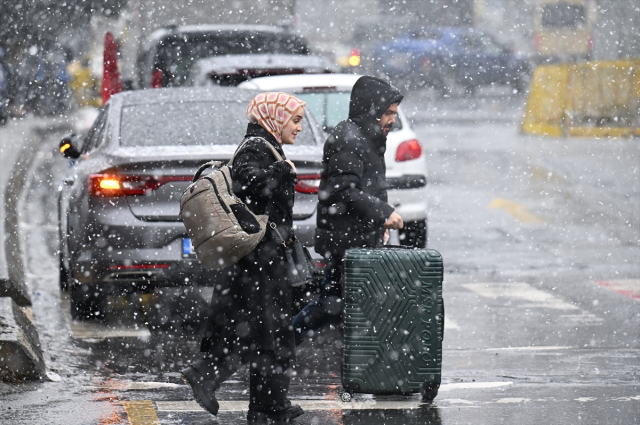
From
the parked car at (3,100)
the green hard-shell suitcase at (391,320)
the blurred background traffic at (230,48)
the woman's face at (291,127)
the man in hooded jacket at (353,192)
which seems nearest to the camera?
the woman's face at (291,127)

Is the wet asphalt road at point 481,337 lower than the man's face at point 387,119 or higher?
lower

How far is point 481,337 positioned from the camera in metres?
7.92

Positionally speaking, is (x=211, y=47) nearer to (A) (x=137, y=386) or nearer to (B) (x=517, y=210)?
(B) (x=517, y=210)

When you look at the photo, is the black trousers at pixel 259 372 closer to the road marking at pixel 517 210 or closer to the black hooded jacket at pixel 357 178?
the black hooded jacket at pixel 357 178

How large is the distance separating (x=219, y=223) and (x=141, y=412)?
108cm

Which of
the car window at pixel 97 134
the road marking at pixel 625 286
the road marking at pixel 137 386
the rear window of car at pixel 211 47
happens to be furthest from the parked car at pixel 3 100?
the road marking at pixel 137 386

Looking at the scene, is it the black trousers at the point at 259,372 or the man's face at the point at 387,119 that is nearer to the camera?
the black trousers at the point at 259,372

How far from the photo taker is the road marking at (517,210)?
43.1 feet

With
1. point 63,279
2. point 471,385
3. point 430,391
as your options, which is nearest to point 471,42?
point 63,279

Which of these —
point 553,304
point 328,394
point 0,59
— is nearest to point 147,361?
point 328,394

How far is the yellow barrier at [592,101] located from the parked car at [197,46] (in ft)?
23.5

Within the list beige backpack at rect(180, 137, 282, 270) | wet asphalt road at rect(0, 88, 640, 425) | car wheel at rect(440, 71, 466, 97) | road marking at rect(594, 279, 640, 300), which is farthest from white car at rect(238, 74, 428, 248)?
car wheel at rect(440, 71, 466, 97)

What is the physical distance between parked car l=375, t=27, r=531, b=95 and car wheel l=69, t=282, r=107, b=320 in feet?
82.6

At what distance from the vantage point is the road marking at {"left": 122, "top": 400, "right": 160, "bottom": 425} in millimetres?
5716
